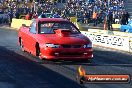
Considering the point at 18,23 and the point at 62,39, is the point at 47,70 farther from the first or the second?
the point at 18,23

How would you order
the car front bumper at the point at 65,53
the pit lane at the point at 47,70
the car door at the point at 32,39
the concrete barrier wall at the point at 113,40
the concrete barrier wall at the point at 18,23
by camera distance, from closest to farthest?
the pit lane at the point at 47,70 → the car front bumper at the point at 65,53 → the car door at the point at 32,39 → the concrete barrier wall at the point at 113,40 → the concrete barrier wall at the point at 18,23

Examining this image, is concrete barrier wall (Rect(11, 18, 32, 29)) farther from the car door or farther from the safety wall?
the car door

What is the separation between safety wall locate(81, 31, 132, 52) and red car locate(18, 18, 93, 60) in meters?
5.69

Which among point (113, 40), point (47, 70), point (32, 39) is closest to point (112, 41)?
point (113, 40)

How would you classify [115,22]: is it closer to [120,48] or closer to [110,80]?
[120,48]

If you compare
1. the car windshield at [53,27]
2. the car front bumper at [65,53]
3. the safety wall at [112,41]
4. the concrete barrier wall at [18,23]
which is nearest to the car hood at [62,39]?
the car front bumper at [65,53]

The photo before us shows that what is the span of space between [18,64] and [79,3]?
42209 millimetres

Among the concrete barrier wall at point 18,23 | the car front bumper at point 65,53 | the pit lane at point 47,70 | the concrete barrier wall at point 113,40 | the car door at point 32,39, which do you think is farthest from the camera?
the concrete barrier wall at point 18,23

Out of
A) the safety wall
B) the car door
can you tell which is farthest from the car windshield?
the safety wall

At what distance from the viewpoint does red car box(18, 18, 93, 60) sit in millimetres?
13414

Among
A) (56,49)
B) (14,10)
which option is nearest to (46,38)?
(56,49)

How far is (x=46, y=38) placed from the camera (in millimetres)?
13688

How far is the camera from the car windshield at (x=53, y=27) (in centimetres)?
1456

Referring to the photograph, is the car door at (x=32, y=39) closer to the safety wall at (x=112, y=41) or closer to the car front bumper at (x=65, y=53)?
the car front bumper at (x=65, y=53)
